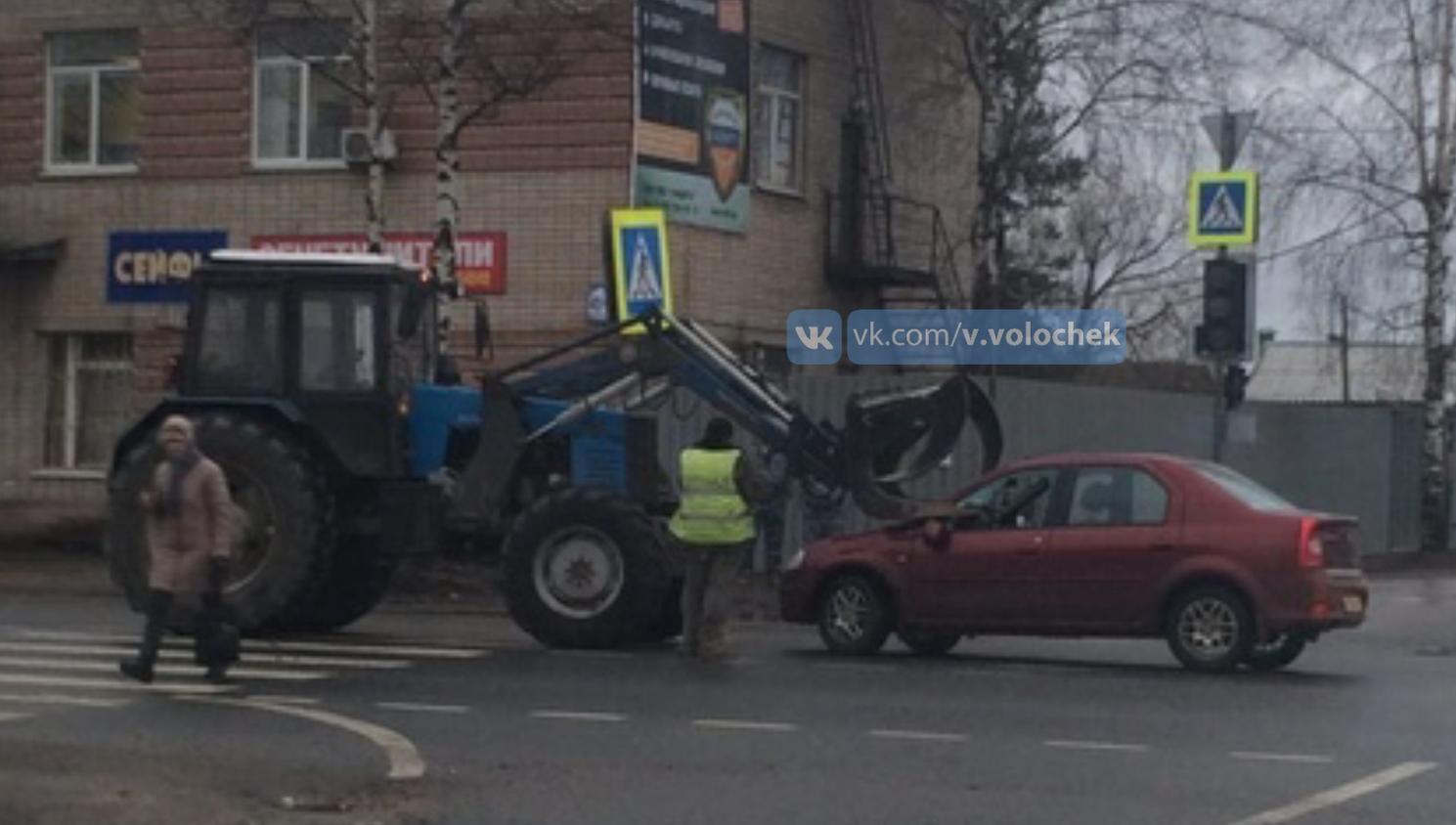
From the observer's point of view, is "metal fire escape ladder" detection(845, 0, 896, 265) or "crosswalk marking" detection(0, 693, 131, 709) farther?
"metal fire escape ladder" detection(845, 0, 896, 265)

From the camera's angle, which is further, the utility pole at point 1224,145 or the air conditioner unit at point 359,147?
the air conditioner unit at point 359,147

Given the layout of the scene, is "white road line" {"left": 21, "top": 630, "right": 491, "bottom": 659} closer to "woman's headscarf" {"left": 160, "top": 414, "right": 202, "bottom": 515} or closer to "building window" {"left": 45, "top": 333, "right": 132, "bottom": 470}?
"woman's headscarf" {"left": 160, "top": 414, "right": 202, "bottom": 515}

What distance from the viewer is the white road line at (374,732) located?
13.1m

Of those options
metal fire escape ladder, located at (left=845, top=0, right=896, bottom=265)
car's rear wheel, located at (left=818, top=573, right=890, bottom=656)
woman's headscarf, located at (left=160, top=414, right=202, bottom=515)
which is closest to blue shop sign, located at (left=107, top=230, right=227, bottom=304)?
metal fire escape ladder, located at (left=845, top=0, right=896, bottom=265)

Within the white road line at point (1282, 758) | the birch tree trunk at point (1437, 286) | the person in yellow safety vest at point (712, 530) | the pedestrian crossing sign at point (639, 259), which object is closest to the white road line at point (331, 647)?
the person in yellow safety vest at point (712, 530)

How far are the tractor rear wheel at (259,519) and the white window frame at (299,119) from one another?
12.0 meters

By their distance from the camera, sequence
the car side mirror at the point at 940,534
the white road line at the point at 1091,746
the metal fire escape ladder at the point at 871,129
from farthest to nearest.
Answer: the metal fire escape ladder at the point at 871,129
the car side mirror at the point at 940,534
the white road line at the point at 1091,746

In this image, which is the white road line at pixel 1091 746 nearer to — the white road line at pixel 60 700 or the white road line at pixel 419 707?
the white road line at pixel 419 707

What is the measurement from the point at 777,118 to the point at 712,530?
1488cm

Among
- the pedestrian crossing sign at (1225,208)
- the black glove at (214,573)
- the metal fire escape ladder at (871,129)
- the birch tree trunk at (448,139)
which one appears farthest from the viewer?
the metal fire escape ladder at (871,129)

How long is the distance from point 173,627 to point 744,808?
7791mm

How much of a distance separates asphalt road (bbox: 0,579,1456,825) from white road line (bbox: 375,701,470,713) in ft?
0.08

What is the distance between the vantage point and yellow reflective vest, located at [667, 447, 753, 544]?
19.0 meters

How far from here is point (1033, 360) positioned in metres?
39.4
